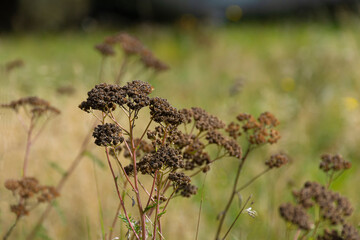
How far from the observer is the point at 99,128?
75.6 inches

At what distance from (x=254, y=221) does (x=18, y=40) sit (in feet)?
43.2

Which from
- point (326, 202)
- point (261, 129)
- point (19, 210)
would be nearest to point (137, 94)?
point (261, 129)

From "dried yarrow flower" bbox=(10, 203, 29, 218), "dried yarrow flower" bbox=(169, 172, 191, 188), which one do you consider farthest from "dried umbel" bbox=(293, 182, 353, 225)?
"dried yarrow flower" bbox=(10, 203, 29, 218)

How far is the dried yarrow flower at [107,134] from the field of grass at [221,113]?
65cm

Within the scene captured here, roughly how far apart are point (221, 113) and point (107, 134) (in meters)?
3.26

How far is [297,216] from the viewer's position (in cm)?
244

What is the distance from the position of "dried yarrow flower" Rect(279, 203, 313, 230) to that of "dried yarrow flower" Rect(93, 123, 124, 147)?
1086 mm

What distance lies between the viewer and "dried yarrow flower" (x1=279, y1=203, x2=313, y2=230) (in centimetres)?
242

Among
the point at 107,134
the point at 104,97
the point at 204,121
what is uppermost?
the point at 204,121

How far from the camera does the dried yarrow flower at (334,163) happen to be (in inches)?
104

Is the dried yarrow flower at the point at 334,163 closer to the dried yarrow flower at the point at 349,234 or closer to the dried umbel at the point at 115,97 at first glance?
the dried yarrow flower at the point at 349,234

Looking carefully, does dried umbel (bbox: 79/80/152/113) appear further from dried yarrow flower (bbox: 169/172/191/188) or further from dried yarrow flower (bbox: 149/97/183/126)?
dried yarrow flower (bbox: 169/172/191/188)

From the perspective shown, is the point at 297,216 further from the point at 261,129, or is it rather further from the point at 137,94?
the point at 137,94

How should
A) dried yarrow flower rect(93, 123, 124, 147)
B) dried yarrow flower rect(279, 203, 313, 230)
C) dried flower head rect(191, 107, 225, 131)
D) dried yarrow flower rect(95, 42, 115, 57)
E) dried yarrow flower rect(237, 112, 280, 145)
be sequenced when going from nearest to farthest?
dried yarrow flower rect(93, 123, 124, 147)
dried flower head rect(191, 107, 225, 131)
dried yarrow flower rect(279, 203, 313, 230)
dried yarrow flower rect(237, 112, 280, 145)
dried yarrow flower rect(95, 42, 115, 57)
